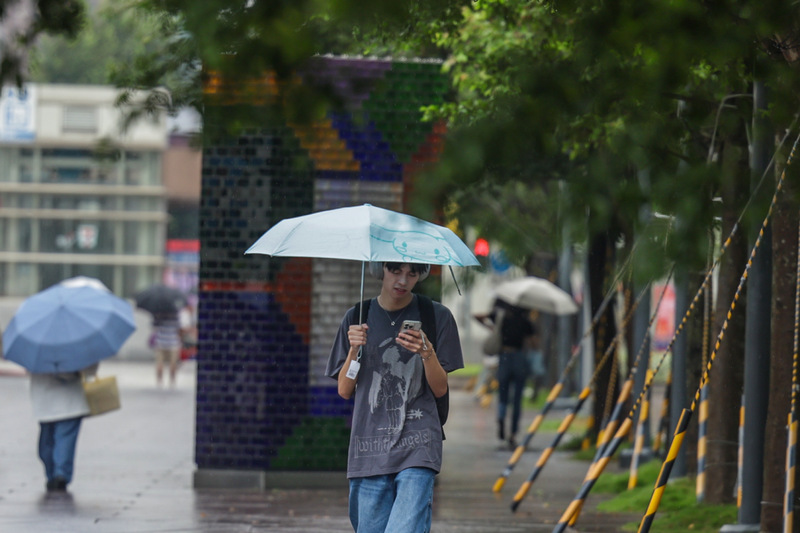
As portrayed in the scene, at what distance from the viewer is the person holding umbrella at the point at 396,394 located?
18.5ft

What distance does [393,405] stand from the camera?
5.72m

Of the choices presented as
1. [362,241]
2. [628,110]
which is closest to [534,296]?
[362,241]

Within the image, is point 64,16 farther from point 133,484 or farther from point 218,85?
point 133,484

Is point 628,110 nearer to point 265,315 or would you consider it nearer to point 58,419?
point 265,315

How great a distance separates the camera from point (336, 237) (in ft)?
20.3

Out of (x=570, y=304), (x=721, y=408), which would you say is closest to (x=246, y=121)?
(x=721, y=408)

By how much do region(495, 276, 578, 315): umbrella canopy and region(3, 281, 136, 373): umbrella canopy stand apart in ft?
23.2

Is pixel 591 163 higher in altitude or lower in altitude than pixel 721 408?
higher

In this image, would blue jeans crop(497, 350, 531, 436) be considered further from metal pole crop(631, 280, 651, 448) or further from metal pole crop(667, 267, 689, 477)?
metal pole crop(667, 267, 689, 477)

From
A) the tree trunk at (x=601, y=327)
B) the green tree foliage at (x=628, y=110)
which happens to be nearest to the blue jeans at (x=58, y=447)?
the tree trunk at (x=601, y=327)

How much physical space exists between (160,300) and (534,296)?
9684 millimetres

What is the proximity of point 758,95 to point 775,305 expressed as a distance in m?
1.31

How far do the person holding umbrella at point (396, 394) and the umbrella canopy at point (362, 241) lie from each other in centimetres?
12

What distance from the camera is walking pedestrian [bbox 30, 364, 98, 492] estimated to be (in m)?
11.1
